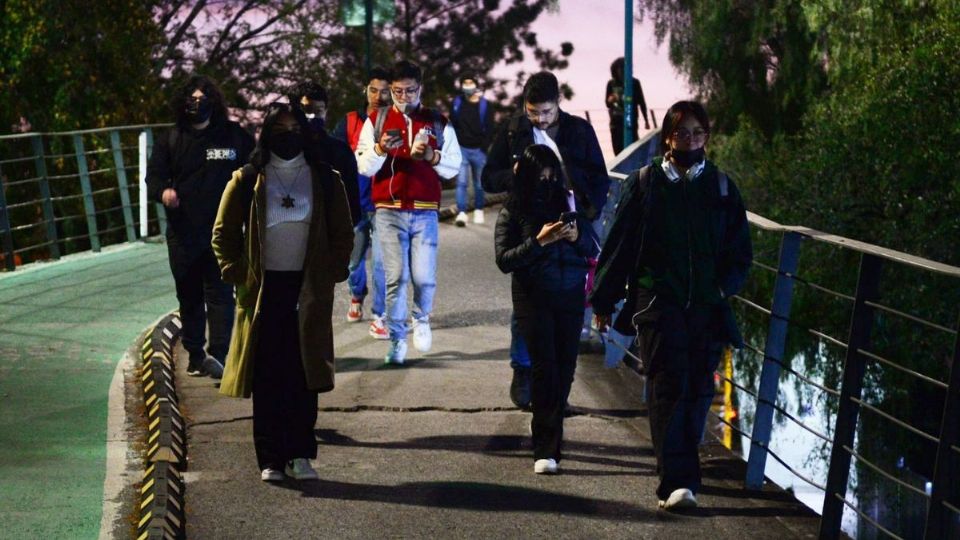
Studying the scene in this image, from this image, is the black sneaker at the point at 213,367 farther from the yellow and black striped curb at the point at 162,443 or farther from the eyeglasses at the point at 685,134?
the eyeglasses at the point at 685,134

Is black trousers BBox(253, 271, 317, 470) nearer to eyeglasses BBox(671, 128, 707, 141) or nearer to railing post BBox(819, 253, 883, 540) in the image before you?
eyeglasses BBox(671, 128, 707, 141)

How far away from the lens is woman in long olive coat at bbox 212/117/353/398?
8047mm

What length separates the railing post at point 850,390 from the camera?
6781 millimetres

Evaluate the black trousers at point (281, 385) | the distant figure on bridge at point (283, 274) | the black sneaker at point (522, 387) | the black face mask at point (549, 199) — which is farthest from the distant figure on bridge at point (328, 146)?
the black sneaker at point (522, 387)

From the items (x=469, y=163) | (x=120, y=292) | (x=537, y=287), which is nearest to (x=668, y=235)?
(x=537, y=287)

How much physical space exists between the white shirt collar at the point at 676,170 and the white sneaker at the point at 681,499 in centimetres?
131

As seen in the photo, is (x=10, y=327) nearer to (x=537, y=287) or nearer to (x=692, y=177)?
(x=537, y=287)

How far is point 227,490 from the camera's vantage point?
8.03 metres

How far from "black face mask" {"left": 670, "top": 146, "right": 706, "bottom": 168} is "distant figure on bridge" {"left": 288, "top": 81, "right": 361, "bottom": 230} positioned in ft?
5.46

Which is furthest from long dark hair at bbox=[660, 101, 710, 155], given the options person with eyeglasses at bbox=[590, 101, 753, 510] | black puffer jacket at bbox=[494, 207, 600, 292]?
black puffer jacket at bbox=[494, 207, 600, 292]

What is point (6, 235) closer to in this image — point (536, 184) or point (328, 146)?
point (328, 146)

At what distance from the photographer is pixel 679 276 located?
24.6ft

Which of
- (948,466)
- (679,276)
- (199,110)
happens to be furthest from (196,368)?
(948,466)

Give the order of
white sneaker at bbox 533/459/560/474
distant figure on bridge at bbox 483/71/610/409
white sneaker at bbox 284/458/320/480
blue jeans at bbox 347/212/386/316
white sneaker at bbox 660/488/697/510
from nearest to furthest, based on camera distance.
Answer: white sneaker at bbox 660/488/697/510
white sneaker at bbox 284/458/320/480
white sneaker at bbox 533/459/560/474
distant figure on bridge at bbox 483/71/610/409
blue jeans at bbox 347/212/386/316
